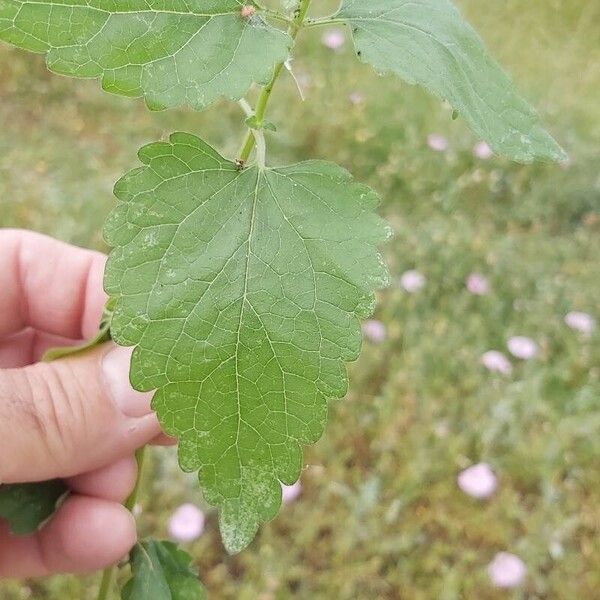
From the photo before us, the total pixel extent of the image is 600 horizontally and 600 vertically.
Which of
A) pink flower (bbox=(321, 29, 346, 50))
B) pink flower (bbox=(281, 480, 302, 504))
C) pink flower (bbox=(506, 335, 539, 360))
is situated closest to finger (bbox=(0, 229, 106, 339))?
pink flower (bbox=(281, 480, 302, 504))

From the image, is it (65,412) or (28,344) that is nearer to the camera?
(65,412)

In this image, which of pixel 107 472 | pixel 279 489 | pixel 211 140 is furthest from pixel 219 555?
pixel 211 140

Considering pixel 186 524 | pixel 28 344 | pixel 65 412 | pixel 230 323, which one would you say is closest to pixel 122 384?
pixel 65 412

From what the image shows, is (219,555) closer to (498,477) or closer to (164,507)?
(164,507)

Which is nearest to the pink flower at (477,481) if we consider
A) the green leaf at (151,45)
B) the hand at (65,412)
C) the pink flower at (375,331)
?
the pink flower at (375,331)

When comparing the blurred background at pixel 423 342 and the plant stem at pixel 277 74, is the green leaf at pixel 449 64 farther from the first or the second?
the blurred background at pixel 423 342

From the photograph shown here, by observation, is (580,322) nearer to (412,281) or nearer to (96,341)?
(412,281)
